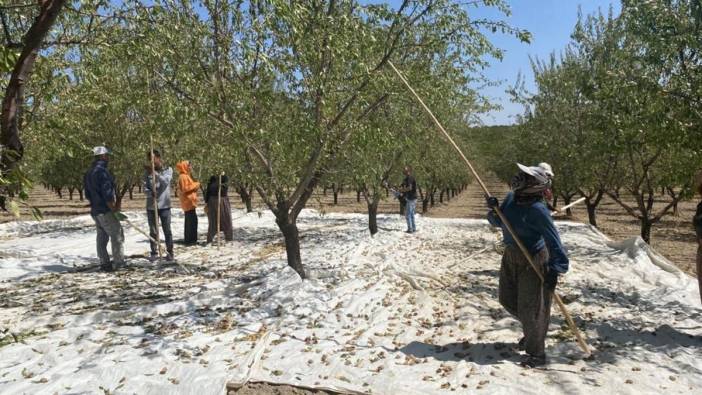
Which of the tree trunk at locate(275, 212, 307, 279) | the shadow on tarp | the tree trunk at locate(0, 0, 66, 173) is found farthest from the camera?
the tree trunk at locate(275, 212, 307, 279)

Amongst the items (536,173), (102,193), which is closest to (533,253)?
(536,173)

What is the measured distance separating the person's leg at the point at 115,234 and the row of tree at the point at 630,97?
831cm

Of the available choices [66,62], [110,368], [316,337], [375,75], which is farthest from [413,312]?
[66,62]

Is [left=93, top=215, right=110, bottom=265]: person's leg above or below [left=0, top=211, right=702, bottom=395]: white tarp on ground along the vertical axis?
above

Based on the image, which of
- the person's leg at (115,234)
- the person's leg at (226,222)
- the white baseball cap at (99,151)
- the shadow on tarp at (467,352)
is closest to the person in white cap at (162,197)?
the person's leg at (115,234)

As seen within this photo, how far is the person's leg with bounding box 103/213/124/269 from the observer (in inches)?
316

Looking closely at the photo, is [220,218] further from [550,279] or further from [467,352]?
[550,279]

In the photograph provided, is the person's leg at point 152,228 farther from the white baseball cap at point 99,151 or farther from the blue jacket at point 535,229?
the blue jacket at point 535,229

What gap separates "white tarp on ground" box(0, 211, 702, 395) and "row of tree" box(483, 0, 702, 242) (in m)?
2.22

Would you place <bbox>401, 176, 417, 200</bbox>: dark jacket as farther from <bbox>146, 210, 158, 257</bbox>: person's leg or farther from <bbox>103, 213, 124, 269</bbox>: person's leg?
<bbox>103, 213, 124, 269</bbox>: person's leg

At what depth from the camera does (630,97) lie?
7.55m

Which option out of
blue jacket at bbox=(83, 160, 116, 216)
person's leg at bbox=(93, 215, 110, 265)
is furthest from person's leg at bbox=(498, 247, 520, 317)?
person's leg at bbox=(93, 215, 110, 265)

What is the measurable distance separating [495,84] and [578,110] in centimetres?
268

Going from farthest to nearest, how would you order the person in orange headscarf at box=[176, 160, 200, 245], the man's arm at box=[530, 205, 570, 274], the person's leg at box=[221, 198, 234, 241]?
the person's leg at box=[221, 198, 234, 241]
the person in orange headscarf at box=[176, 160, 200, 245]
the man's arm at box=[530, 205, 570, 274]
